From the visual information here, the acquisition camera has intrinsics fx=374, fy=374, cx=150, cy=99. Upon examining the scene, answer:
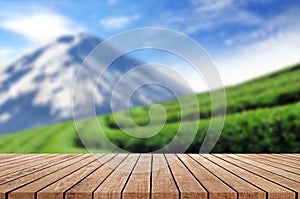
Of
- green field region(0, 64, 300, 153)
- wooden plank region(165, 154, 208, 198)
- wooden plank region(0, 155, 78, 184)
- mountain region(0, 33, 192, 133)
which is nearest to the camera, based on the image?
wooden plank region(165, 154, 208, 198)

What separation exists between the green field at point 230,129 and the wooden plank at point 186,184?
2.46 meters

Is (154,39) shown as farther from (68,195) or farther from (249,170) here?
(68,195)

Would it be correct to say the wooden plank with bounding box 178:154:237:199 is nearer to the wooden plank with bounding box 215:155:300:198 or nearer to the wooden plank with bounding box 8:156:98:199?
the wooden plank with bounding box 215:155:300:198

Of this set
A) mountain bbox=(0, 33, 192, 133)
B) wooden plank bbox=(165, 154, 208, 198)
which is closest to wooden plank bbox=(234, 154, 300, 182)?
wooden plank bbox=(165, 154, 208, 198)

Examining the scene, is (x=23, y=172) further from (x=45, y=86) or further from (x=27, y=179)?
(x=45, y=86)

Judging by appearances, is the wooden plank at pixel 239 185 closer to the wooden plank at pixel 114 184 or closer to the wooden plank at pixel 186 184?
the wooden plank at pixel 186 184

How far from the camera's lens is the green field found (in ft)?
22.3

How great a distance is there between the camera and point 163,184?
1981 mm

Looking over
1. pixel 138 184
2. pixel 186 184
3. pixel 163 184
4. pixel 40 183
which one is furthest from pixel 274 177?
pixel 40 183

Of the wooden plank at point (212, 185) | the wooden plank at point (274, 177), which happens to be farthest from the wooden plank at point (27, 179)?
the wooden plank at point (274, 177)

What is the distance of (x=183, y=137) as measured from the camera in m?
7.44

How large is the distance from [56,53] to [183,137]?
246ft

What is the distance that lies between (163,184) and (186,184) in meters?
0.12

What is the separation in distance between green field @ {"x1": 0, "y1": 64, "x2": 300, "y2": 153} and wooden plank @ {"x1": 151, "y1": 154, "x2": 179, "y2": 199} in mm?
2481
